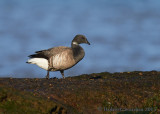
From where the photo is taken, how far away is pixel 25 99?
9.44 m

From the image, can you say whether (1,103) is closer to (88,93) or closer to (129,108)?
(88,93)

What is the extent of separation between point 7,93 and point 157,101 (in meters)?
6.36

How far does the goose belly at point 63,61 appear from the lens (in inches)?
706

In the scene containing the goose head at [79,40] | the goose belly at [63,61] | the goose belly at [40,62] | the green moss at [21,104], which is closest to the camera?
the green moss at [21,104]

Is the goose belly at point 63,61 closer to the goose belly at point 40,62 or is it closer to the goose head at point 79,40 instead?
the goose belly at point 40,62

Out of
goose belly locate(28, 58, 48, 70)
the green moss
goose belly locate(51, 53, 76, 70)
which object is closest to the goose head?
goose belly locate(51, 53, 76, 70)

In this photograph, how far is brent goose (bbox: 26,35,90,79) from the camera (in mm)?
18016

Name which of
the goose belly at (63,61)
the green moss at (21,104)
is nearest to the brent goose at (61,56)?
the goose belly at (63,61)

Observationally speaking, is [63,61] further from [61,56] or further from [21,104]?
[21,104]

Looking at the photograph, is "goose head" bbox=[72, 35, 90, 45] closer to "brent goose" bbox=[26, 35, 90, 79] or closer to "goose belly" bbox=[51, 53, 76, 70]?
"brent goose" bbox=[26, 35, 90, 79]

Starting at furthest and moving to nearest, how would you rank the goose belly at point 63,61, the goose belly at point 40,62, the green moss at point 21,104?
the goose belly at point 40,62
the goose belly at point 63,61
the green moss at point 21,104

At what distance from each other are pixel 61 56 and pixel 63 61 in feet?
1.11

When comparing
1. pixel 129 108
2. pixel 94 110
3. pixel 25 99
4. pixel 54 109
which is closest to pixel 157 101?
pixel 129 108

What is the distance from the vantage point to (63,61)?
18.0m
